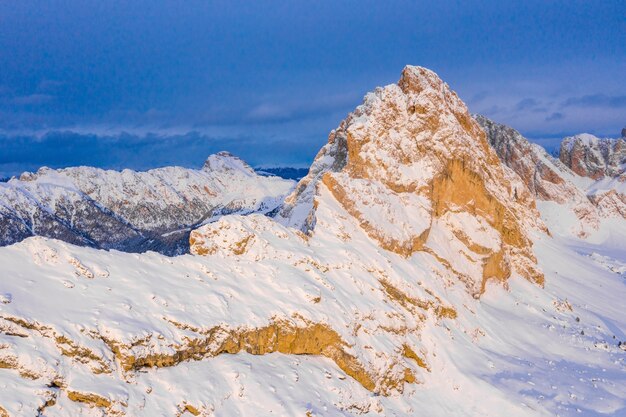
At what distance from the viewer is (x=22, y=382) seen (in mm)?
25750

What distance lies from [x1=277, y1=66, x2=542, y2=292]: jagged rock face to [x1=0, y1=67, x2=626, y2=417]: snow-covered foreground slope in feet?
0.75

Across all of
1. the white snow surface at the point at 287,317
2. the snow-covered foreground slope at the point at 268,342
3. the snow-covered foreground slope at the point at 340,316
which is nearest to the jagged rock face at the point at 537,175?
the snow-covered foreground slope at the point at 340,316

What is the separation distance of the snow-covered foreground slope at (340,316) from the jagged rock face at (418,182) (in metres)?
0.23

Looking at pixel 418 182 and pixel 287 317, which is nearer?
pixel 287 317

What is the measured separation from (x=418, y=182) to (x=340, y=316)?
30.1 metres

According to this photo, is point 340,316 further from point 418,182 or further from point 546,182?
point 546,182

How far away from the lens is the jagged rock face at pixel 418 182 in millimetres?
56531

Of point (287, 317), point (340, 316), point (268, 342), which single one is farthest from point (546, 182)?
point (268, 342)

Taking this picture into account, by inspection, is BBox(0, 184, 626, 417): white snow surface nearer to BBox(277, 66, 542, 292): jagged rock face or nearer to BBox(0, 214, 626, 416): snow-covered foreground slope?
BBox(0, 214, 626, 416): snow-covered foreground slope

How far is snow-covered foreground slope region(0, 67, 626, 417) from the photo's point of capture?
2877 cm

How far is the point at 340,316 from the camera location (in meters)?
39.4

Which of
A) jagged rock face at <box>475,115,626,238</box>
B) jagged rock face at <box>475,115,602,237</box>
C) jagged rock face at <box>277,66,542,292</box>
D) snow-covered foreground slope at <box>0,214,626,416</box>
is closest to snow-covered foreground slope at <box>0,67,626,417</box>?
snow-covered foreground slope at <box>0,214,626,416</box>

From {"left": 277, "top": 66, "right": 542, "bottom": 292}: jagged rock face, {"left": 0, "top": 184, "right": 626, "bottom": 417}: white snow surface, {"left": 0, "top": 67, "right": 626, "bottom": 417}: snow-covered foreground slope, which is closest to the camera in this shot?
{"left": 0, "top": 184, "right": 626, "bottom": 417}: white snow surface

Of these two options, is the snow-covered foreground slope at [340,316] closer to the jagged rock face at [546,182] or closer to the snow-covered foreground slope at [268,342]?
the snow-covered foreground slope at [268,342]
